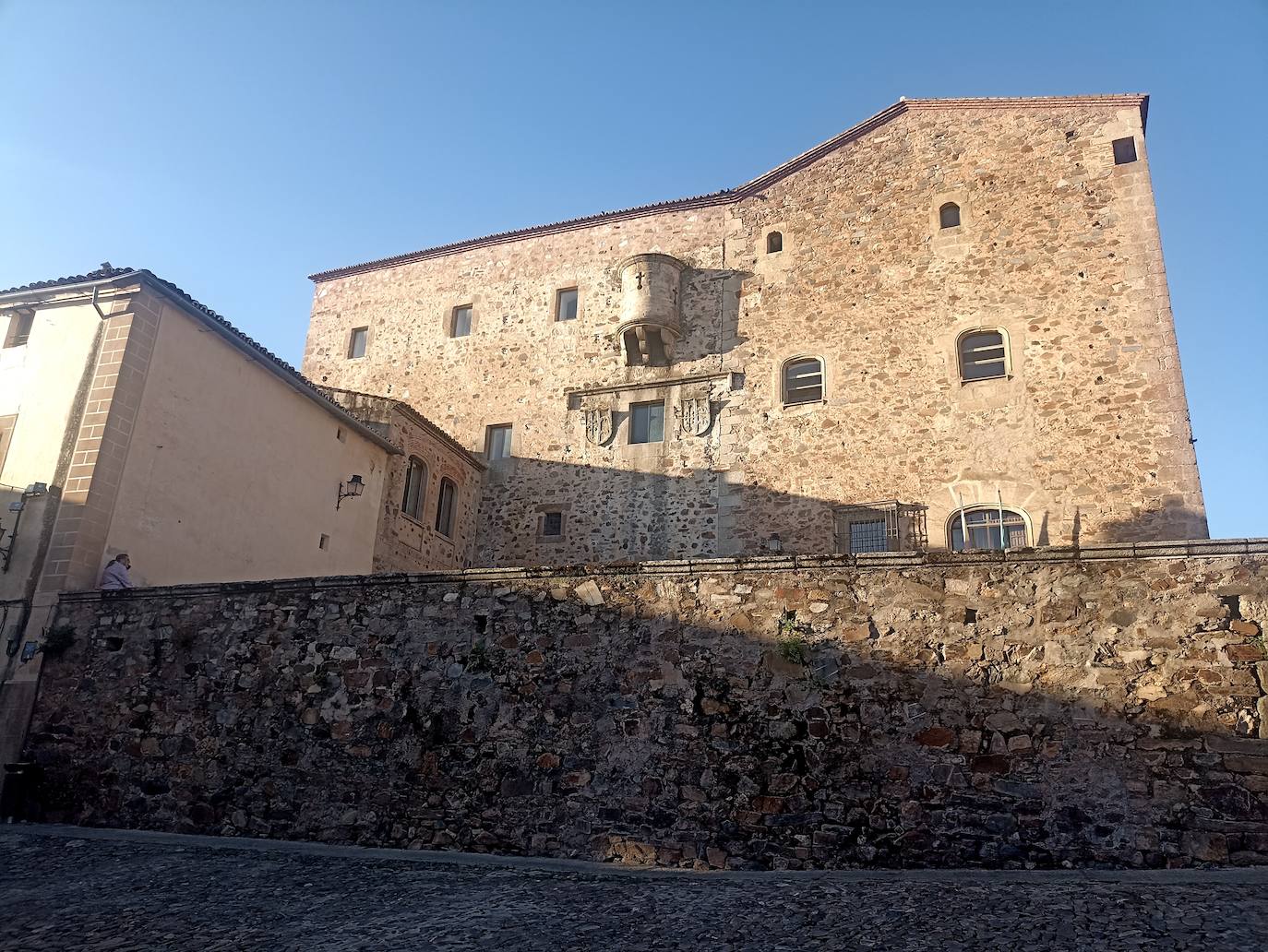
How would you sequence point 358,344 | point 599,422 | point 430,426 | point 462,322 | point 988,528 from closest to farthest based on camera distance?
point 988,528, point 430,426, point 599,422, point 462,322, point 358,344

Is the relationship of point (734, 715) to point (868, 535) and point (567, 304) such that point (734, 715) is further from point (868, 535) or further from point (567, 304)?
point (567, 304)

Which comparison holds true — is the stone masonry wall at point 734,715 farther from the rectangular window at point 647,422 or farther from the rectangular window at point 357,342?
the rectangular window at point 357,342

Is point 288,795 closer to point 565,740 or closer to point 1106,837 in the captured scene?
point 565,740

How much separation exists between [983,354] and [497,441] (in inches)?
436

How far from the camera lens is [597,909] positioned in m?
5.93

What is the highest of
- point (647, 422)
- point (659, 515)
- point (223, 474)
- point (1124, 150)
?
point (1124, 150)

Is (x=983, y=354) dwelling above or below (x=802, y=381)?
above

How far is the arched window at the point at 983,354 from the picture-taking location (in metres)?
17.2

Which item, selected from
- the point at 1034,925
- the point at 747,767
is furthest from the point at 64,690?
the point at 1034,925

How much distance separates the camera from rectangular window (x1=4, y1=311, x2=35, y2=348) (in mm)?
13812

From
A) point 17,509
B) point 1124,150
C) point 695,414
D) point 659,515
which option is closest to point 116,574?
point 17,509

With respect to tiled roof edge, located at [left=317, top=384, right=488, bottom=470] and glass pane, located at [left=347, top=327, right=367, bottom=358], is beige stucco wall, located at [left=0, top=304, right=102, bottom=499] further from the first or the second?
glass pane, located at [left=347, top=327, right=367, bottom=358]

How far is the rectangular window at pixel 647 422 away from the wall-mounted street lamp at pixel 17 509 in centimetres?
1126

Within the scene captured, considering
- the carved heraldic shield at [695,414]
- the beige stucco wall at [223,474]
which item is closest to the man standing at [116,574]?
the beige stucco wall at [223,474]
